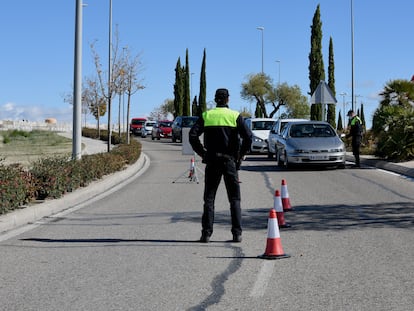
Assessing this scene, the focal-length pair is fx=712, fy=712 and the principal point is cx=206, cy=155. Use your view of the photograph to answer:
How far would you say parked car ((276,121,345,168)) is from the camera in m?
21.3

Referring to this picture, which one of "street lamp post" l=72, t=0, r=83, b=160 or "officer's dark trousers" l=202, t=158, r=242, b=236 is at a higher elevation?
"street lamp post" l=72, t=0, r=83, b=160

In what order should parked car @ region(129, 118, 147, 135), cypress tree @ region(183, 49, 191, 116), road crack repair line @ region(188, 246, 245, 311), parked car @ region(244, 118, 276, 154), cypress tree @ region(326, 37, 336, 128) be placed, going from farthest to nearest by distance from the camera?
cypress tree @ region(183, 49, 191, 116), parked car @ region(129, 118, 147, 135), cypress tree @ region(326, 37, 336, 128), parked car @ region(244, 118, 276, 154), road crack repair line @ region(188, 246, 245, 311)

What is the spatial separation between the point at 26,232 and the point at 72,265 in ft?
8.65

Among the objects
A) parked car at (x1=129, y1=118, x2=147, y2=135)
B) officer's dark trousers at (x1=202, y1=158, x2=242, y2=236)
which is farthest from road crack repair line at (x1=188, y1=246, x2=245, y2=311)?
parked car at (x1=129, y1=118, x2=147, y2=135)

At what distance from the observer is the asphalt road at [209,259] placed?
6.03 metres

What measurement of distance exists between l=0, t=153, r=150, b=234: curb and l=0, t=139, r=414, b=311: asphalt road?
9.4 inches

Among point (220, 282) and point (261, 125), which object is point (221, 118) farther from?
point (261, 125)

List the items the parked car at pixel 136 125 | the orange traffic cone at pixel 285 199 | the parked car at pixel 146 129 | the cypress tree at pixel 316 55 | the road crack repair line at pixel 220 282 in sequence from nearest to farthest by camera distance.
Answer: the road crack repair line at pixel 220 282 → the orange traffic cone at pixel 285 199 → the cypress tree at pixel 316 55 → the parked car at pixel 146 129 → the parked car at pixel 136 125

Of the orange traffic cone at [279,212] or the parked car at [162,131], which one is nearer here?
the orange traffic cone at [279,212]

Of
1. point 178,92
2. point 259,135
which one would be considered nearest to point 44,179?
point 259,135

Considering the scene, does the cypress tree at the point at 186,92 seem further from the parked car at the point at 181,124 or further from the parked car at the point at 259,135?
the parked car at the point at 259,135

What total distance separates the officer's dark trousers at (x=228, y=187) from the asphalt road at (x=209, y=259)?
0.26m

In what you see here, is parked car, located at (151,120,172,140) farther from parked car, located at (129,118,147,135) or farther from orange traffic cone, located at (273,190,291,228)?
orange traffic cone, located at (273,190,291,228)

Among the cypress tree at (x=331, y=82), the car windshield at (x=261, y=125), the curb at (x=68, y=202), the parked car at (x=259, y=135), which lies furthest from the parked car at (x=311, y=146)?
the cypress tree at (x=331, y=82)
